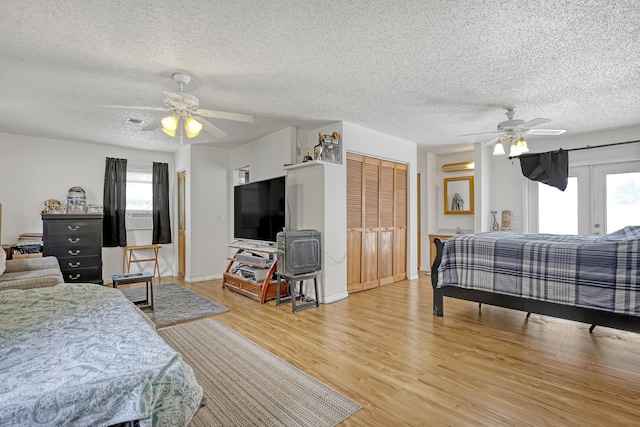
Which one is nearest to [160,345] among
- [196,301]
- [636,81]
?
[196,301]

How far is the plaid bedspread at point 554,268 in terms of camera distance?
2432mm

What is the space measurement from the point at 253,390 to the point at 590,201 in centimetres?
567

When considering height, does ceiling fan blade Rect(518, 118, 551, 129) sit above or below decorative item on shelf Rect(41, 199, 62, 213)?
above

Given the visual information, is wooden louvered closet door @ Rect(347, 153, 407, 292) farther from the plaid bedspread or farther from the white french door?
the white french door

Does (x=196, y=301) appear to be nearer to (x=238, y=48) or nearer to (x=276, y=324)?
(x=276, y=324)

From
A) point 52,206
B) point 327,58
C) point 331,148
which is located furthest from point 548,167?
point 52,206

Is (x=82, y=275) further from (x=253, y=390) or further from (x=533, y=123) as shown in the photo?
(x=533, y=123)

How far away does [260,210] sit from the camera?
4.76m

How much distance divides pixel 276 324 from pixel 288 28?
2735 mm

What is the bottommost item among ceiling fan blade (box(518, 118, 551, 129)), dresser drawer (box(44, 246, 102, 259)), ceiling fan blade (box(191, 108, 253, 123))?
dresser drawer (box(44, 246, 102, 259))

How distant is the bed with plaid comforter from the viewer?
243cm

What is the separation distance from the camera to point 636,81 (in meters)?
3.08

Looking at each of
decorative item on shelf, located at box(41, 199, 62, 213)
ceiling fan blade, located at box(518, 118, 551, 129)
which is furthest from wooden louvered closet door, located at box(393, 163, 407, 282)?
decorative item on shelf, located at box(41, 199, 62, 213)

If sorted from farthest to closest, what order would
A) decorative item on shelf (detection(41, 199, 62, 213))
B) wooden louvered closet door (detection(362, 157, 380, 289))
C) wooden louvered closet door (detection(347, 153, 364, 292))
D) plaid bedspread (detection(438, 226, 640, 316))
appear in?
decorative item on shelf (detection(41, 199, 62, 213)) → wooden louvered closet door (detection(362, 157, 380, 289)) → wooden louvered closet door (detection(347, 153, 364, 292)) → plaid bedspread (detection(438, 226, 640, 316))
